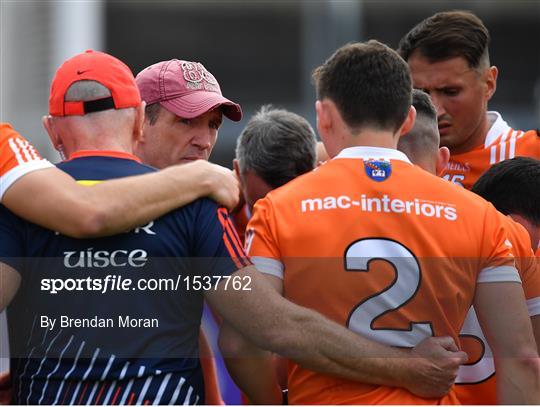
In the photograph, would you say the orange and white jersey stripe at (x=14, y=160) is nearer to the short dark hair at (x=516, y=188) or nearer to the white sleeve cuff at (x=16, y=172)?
the white sleeve cuff at (x=16, y=172)

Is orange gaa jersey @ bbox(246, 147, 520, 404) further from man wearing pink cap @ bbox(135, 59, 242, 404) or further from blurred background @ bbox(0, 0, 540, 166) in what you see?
blurred background @ bbox(0, 0, 540, 166)

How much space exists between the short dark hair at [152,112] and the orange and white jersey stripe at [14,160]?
2.95 ft

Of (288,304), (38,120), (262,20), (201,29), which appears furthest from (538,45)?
(288,304)

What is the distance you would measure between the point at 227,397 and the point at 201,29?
53.9ft

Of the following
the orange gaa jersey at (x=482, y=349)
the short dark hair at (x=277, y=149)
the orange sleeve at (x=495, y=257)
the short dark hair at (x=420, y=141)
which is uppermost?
the short dark hair at (x=420, y=141)

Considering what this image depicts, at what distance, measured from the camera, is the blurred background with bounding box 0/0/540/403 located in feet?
60.7

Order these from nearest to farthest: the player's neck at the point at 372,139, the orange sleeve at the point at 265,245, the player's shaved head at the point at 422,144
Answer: the orange sleeve at the point at 265,245
the player's neck at the point at 372,139
the player's shaved head at the point at 422,144

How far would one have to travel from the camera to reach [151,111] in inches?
149

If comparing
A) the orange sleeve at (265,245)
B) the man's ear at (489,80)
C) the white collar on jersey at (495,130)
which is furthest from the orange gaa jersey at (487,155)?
the orange sleeve at (265,245)

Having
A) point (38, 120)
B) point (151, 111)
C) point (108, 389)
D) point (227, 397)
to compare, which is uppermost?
point (151, 111)

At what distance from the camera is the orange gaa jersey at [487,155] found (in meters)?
4.52

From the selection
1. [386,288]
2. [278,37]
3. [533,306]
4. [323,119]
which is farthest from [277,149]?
[278,37]

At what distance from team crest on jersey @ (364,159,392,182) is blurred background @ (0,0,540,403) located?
14.1 m

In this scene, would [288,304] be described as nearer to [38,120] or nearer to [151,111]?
[151,111]
